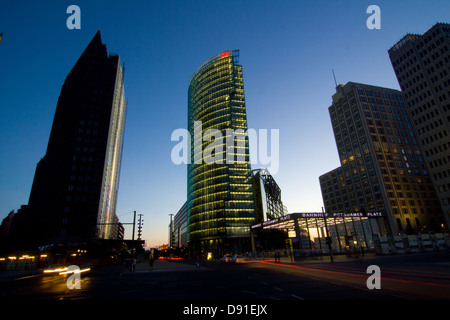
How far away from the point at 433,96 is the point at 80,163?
127m

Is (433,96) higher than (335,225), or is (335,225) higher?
(433,96)

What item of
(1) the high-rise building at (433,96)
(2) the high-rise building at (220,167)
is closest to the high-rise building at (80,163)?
(2) the high-rise building at (220,167)

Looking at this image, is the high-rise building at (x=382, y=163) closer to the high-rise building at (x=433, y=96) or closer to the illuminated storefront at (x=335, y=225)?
the illuminated storefront at (x=335, y=225)

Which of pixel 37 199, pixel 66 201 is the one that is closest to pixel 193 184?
pixel 66 201

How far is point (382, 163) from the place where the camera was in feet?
323

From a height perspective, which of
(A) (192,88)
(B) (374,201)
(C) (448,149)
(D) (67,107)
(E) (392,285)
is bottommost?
(E) (392,285)

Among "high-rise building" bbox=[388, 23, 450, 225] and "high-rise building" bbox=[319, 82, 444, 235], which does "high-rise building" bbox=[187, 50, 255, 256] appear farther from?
"high-rise building" bbox=[388, 23, 450, 225]

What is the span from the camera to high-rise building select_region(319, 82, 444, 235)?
92312 millimetres

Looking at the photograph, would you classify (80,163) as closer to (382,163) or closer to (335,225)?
(335,225)

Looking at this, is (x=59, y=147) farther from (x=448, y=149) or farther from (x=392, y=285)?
(x=448, y=149)

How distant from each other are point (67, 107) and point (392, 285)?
479 ft

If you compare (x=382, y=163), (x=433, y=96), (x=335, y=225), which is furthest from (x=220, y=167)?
(x=433, y=96)
